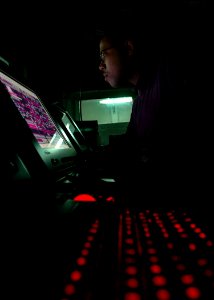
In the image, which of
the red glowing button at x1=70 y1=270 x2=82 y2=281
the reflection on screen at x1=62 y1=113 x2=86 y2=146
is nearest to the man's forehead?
the reflection on screen at x1=62 y1=113 x2=86 y2=146

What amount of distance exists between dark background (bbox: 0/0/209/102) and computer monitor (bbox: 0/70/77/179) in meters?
0.08

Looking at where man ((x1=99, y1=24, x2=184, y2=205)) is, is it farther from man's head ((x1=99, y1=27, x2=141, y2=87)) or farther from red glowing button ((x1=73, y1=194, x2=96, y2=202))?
red glowing button ((x1=73, y1=194, x2=96, y2=202))

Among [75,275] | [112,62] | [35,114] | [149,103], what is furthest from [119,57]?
[75,275]

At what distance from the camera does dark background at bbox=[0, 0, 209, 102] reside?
1.21 metres

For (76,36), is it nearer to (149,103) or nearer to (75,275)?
(149,103)

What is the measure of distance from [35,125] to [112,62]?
0.93 m

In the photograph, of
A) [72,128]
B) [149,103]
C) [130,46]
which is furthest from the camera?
[72,128]

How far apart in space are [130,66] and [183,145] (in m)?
0.82

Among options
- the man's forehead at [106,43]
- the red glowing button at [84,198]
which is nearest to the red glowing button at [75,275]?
the red glowing button at [84,198]

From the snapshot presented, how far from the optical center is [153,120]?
1.37 meters

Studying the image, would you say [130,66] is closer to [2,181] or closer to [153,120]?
[153,120]

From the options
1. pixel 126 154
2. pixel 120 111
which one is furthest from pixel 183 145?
pixel 120 111

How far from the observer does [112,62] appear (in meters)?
1.64

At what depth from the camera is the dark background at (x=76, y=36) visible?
1.21 meters
